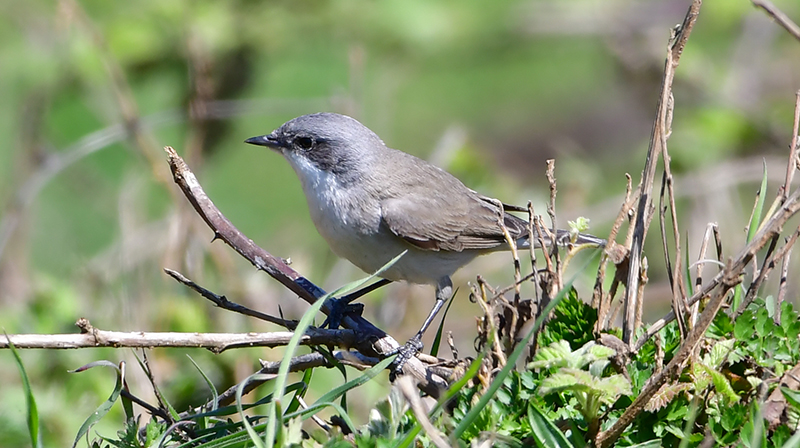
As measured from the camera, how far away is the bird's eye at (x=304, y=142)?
464 cm

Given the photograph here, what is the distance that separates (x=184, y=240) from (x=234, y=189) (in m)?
4.88

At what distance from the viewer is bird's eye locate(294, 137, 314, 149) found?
15.2ft

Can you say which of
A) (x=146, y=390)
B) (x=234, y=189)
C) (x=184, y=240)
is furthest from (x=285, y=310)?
(x=234, y=189)

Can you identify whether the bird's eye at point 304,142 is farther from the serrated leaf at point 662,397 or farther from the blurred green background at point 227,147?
the serrated leaf at point 662,397

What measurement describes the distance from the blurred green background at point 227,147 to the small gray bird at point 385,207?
726mm

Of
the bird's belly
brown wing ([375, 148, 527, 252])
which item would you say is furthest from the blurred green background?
brown wing ([375, 148, 527, 252])

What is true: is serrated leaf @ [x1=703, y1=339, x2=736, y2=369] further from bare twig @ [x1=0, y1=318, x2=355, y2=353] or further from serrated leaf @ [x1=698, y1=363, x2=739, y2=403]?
bare twig @ [x1=0, y1=318, x2=355, y2=353]

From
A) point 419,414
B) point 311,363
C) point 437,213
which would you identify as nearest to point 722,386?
point 419,414

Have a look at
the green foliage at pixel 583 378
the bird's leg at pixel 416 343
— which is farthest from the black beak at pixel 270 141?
the green foliage at pixel 583 378

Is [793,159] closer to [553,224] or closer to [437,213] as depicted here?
[553,224]

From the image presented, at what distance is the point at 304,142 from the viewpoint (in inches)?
183

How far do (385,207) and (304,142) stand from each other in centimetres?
67

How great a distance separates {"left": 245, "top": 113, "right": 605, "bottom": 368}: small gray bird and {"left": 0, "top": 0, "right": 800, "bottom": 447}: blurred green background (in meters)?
0.73

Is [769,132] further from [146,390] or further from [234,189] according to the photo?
[234,189]
